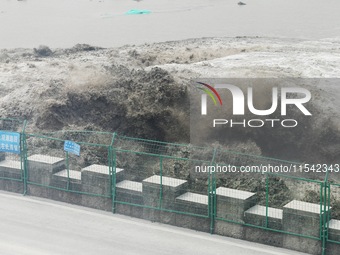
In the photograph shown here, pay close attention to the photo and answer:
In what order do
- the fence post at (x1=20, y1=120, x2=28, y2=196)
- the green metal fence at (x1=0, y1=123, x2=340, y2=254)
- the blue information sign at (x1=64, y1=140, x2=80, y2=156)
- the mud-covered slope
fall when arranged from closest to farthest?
the green metal fence at (x1=0, y1=123, x2=340, y2=254) → the blue information sign at (x1=64, y1=140, x2=80, y2=156) → the fence post at (x1=20, y1=120, x2=28, y2=196) → the mud-covered slope

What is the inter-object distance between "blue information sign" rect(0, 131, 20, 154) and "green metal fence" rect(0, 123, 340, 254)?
20cm

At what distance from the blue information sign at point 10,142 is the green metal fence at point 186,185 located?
0.65 ft

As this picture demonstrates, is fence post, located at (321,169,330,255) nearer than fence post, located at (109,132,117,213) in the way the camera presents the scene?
Yes

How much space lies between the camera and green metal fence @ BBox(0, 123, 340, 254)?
15.7 m

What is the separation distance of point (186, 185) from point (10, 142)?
17.1ft

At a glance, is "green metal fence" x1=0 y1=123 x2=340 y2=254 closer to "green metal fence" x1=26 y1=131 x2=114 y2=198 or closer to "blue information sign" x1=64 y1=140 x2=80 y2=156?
"green metal fence" x1=26 y1=131 x2=114 y2=198

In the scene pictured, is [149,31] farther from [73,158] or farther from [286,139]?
[73,158]

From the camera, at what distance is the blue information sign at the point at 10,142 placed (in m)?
19.1

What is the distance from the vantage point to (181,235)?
16391 mm
